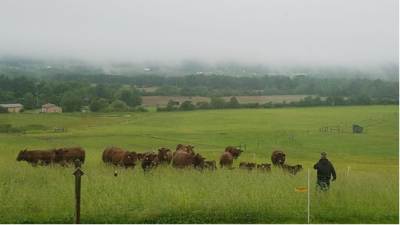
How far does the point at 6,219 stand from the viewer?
10125 mm

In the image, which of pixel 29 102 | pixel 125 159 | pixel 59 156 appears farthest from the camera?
pixel 29 102

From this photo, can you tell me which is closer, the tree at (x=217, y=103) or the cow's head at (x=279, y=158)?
the cow's head at (x=279, y=158)

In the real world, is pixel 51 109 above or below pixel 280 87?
below

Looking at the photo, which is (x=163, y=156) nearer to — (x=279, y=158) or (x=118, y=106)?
(x=279, y=158)

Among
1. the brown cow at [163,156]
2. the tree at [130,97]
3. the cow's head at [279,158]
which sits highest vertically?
the tree at [130,97]

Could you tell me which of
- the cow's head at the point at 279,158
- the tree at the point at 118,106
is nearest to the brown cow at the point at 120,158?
the cow's head at the point at 279,158

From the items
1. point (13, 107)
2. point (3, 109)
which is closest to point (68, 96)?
point (13, 107)

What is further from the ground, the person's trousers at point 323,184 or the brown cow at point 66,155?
the person's trousers at point 323,184

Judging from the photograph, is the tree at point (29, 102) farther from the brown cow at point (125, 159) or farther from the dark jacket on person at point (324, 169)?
the dark jacket on person at point (324, 169)

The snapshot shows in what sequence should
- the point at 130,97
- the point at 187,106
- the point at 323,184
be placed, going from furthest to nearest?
the point at 130,97
the point at 187,106
the point at 323,184

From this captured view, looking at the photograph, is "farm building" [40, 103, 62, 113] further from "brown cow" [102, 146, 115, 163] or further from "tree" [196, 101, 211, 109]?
"brown cow" [102, 146, 115, 163]

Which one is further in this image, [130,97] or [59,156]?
[130,97]

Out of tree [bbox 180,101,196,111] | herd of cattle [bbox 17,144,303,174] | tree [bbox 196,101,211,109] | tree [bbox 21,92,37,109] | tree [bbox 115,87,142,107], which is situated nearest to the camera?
herd of cattle [bbox 17,144,303,174]

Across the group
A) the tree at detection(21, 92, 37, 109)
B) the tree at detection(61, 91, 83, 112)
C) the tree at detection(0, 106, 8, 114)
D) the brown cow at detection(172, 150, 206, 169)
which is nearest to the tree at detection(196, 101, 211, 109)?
the tree at detection(61, 91, 83, 112)
